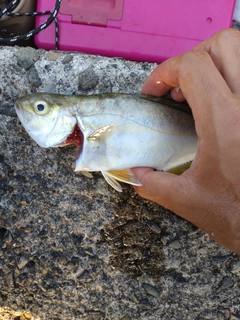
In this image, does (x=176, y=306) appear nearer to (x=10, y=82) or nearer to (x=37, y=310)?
(x=37, y=310)

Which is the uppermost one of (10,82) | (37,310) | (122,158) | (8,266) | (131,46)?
(131,46)

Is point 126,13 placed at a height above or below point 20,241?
above

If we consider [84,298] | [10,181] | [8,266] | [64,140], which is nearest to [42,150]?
[10,181]

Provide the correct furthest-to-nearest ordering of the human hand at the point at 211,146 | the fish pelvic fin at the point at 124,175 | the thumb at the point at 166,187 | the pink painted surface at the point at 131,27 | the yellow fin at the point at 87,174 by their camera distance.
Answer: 1. the pink painted surface at the point at 131,27
2. the yellow fin at the point at 87,174
3. the fish pelvic fin at the point at 124,175
4. the thumb at the point at 166,187
5. the human hand at the point at 211,146

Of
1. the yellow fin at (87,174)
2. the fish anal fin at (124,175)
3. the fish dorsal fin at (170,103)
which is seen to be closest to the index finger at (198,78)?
the fish dorsal fin at (170,103)

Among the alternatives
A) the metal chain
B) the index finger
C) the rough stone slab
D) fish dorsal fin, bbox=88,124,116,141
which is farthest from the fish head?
the metal chain

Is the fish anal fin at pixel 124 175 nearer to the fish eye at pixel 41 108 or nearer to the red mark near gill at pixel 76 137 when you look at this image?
the red mark near gill at pixel 76 137

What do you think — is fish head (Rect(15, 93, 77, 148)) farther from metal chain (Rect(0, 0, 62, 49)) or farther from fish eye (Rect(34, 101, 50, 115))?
metal chain (Rect(0, 0, 62, 49))
